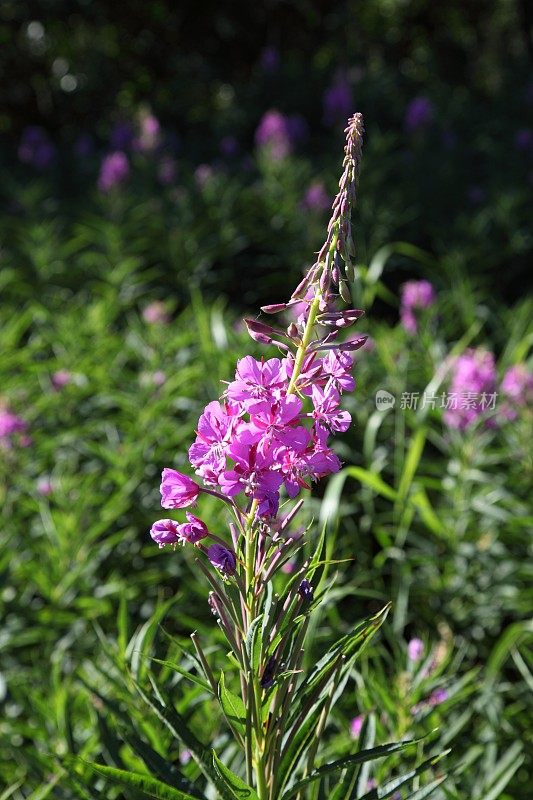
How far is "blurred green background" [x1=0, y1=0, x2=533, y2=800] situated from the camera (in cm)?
218

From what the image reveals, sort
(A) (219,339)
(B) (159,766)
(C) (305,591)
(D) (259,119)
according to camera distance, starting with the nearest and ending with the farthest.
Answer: (C) (305,591), (B) (159,766), (A) (219,339), (D) (259,119)

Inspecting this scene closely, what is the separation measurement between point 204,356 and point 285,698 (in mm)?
2546

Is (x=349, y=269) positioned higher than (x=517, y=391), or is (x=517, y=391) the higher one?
(x=349, y=269)

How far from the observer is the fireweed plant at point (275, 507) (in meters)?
1.04

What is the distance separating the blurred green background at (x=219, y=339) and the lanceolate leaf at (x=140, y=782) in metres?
Answer: 0.19

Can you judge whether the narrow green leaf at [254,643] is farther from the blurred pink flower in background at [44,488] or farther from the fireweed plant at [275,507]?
the blurred pink flower in background at [44,488]

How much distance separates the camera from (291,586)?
113 centimetres

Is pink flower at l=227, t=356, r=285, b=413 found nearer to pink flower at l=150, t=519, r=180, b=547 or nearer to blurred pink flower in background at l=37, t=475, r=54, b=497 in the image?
pink flower at l=150, t=519, r=180, b=547

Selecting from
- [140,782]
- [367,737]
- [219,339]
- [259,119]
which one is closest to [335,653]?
[140,782]

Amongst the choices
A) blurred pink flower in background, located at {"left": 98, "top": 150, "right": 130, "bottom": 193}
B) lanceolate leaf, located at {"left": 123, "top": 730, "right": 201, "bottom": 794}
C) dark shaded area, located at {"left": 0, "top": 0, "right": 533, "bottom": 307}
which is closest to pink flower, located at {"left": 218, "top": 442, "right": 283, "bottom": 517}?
lanceolate leaf, located at {"left": 123, "top": 730, "right": 201, "bottom": 794}

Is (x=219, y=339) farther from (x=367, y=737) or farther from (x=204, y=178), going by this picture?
(x=204, y=178)

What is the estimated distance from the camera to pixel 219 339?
362 cm

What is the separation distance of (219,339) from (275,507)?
Result: 261cm

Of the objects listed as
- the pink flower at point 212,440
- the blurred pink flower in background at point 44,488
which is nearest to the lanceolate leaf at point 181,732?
the pink flower at point 212,440
